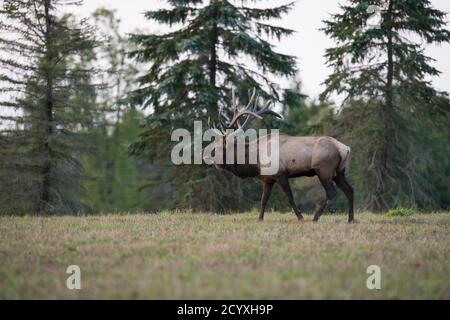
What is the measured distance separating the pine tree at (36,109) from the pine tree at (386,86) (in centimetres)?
986

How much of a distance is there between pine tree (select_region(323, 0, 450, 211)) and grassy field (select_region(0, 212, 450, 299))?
8.90m

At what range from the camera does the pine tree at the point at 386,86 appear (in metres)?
17.9

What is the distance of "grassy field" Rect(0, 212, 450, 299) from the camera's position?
202 inches

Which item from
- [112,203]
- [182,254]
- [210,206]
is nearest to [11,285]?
[182,254]

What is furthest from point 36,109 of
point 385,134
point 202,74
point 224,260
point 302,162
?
point 224,260


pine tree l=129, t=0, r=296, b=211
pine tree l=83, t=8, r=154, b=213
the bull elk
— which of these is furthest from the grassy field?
pine tree l=83, t=8, r=154, b=213

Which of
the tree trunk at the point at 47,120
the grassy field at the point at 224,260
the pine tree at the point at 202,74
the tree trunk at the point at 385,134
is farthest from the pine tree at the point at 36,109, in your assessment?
the tree trunk at the point at 385,134

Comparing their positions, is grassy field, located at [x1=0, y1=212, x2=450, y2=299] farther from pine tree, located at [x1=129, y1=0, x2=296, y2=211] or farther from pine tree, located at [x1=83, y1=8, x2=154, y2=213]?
pine tree, located at [x1=83, y1=8, x2=154, y2=213]

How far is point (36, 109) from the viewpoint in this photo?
19.3m

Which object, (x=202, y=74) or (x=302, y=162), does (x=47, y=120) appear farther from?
(x=302, y=162)

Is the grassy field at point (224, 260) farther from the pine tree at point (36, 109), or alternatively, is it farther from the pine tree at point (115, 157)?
the pine tree at point (115, 157)

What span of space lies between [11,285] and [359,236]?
17.8 ft
